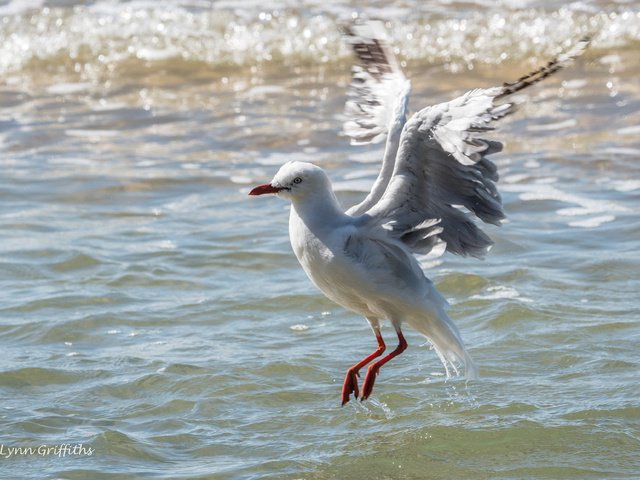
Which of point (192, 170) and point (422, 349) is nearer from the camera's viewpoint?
point (422, 349)

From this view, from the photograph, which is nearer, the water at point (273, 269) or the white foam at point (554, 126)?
the water at point (273, 269)

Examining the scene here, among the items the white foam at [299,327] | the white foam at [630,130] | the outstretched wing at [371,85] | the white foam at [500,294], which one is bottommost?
the white foam at [299,327]

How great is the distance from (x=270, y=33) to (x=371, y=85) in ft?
29.6

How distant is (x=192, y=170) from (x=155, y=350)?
13.8 feet

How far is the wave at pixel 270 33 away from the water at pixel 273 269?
0.17 ft

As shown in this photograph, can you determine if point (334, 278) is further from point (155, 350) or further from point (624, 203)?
point (624, 203)

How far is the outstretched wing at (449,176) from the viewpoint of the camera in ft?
17.1

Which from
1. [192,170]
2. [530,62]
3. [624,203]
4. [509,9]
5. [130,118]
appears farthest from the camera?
[509,9]

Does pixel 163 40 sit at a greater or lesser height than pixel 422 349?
greater

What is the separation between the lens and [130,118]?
12.9 metres

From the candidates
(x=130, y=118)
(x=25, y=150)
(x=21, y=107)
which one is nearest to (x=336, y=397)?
(x=25, y=150)

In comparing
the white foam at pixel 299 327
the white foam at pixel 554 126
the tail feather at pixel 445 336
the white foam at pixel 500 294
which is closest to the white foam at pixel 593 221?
the white foam at pixel 500 294

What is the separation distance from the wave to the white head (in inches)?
336

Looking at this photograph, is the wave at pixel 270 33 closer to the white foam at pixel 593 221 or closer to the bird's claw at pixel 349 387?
the white foam at pixel 593 221
